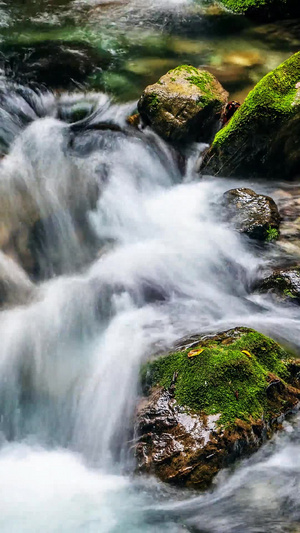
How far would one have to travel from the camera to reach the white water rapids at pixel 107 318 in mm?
3547

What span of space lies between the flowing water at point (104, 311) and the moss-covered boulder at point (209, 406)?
0.16 meters

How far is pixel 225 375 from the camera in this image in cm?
377

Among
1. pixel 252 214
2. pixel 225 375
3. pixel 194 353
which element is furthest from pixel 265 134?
pixel 225 375

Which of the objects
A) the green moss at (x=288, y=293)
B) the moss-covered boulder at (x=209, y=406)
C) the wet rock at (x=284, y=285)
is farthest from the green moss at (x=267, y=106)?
the moss-covered boulder at (x=209, y=406)

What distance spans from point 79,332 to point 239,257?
2.22 m

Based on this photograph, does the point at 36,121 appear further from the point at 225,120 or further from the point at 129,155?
the point at 225,120

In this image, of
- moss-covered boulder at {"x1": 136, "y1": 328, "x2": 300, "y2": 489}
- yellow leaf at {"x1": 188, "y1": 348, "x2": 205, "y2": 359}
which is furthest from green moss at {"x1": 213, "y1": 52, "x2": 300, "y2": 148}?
yellow leaf at {"x1": 188, "y1": 348, "x2": 205, "y2": 359}

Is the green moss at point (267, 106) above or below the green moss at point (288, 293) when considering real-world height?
above

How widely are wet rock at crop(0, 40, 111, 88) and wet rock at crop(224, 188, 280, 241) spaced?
14.5 feet

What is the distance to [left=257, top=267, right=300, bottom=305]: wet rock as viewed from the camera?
5.12 m

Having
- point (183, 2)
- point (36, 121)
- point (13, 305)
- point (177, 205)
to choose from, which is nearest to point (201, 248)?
point (177, 205)

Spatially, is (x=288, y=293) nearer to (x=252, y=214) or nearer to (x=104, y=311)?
(x=252, y=214)

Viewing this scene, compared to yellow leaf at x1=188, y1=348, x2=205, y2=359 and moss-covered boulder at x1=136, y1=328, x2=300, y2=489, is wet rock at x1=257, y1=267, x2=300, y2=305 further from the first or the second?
yellow leaf at x1=188, y1=348, x2=205, y2=359

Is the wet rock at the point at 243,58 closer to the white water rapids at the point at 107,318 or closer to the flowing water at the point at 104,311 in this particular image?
the flowing water at the point at 104,311
